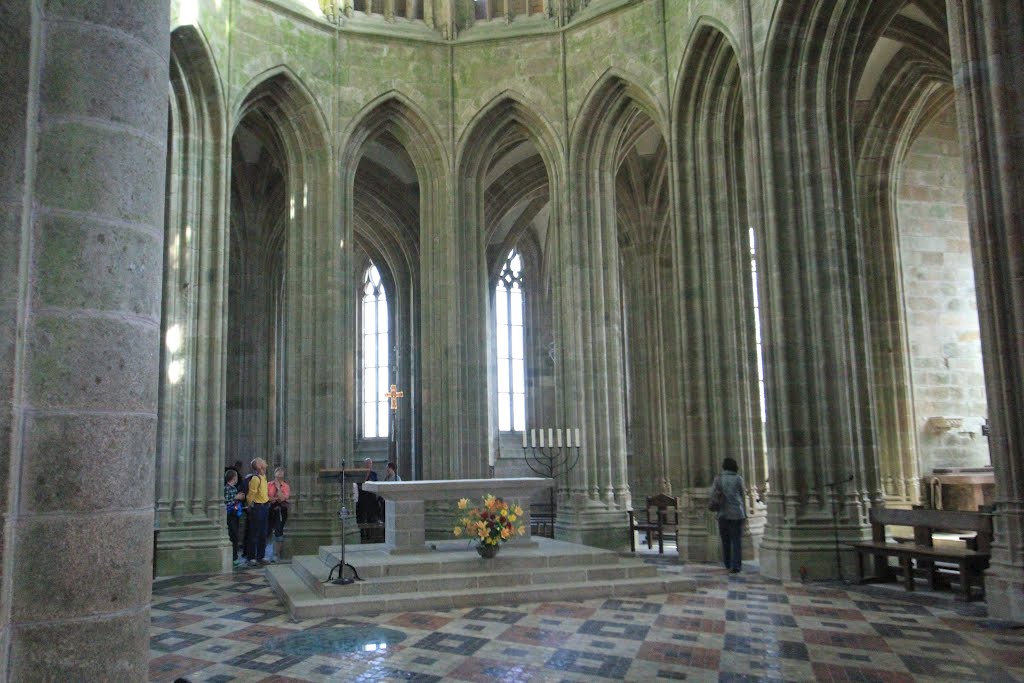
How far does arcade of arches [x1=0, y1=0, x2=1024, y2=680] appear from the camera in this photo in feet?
10.6

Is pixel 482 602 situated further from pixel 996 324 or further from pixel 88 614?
pixel 88 614

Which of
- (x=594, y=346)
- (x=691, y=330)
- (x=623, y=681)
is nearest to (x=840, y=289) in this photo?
(x=691, y=330)

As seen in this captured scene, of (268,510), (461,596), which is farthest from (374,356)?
(461,596)

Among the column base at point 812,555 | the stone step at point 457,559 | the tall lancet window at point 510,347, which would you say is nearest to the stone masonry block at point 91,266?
the stone step at point 457,559

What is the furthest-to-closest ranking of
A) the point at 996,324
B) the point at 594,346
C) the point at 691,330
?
the point at 594,346 < the point at 691,330 < the point at 996,324

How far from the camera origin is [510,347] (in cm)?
2989

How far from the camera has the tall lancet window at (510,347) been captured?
29484 mm

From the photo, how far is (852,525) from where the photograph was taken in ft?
38.4

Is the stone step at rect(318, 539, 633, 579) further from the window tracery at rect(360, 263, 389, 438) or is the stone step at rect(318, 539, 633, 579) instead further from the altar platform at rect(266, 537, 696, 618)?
the window tracery at rect(360, 263, 389, 438)

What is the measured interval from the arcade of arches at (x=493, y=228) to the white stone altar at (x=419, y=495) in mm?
3545

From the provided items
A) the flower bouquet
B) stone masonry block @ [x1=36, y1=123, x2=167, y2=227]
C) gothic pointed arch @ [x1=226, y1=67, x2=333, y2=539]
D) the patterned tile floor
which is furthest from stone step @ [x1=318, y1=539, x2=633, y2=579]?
stone masonry block @ [x1=36, y1=123, x2=167, y2=227]

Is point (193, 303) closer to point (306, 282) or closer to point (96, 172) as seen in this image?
point (306, 282)

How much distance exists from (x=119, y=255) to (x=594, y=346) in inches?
558

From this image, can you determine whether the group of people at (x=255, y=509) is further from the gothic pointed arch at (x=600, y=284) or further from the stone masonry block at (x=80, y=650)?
the stone masonry block at (x=80, y=650)
